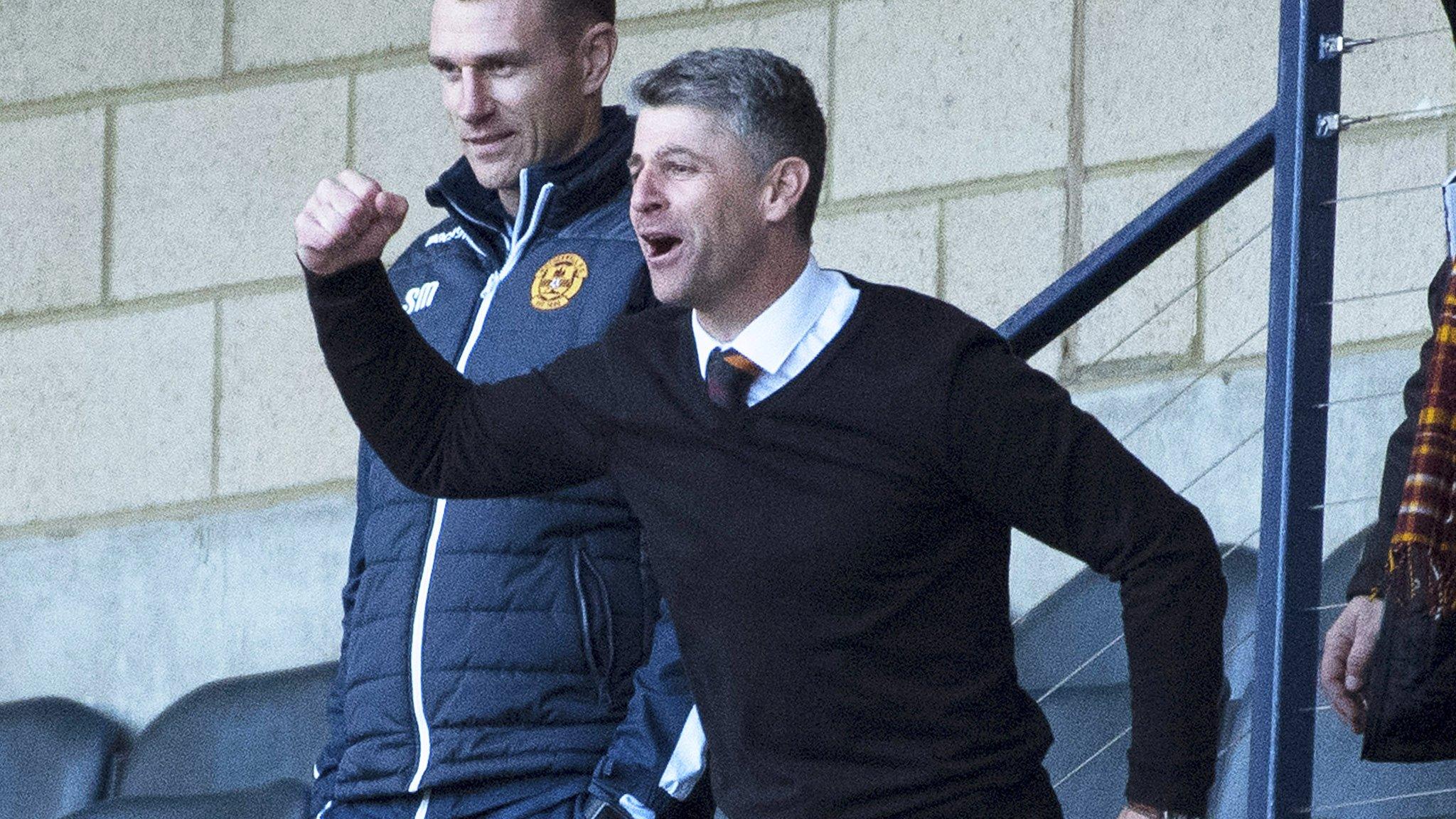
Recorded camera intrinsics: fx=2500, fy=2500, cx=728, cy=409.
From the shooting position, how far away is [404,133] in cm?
437

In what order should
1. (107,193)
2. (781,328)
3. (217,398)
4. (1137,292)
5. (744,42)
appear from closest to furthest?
(781,328) → (1137,292) → (744,42) → (217,398) → (107,193)

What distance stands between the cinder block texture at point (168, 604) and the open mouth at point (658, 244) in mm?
2253

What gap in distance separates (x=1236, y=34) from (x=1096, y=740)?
118 centimetres

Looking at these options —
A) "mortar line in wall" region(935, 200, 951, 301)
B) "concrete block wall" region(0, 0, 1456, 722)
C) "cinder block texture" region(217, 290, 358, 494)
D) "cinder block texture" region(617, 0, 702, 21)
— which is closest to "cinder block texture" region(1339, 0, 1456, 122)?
"concrete block wall" region(0, 0, 1456, 722)

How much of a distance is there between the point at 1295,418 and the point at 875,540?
41 cm

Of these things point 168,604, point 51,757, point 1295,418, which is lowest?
point 51,757

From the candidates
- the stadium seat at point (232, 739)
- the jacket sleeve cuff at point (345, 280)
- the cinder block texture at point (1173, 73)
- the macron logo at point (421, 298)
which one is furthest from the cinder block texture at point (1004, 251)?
the jacket sleeve cuff at point (345, 280)

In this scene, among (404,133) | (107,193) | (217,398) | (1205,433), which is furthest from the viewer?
(107,193)

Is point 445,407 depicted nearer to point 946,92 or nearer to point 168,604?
point 946,92

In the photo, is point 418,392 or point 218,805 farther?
point 218,805

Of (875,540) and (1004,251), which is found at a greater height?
(1004,251)

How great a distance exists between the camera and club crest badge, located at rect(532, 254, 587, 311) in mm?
2326

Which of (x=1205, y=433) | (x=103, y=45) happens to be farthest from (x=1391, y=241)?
(x=103, y=45)

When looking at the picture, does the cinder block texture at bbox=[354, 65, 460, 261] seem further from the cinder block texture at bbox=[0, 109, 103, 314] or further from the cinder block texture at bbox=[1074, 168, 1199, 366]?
the cinder block texture at bbox=[1074, 168, 1199, 366]
